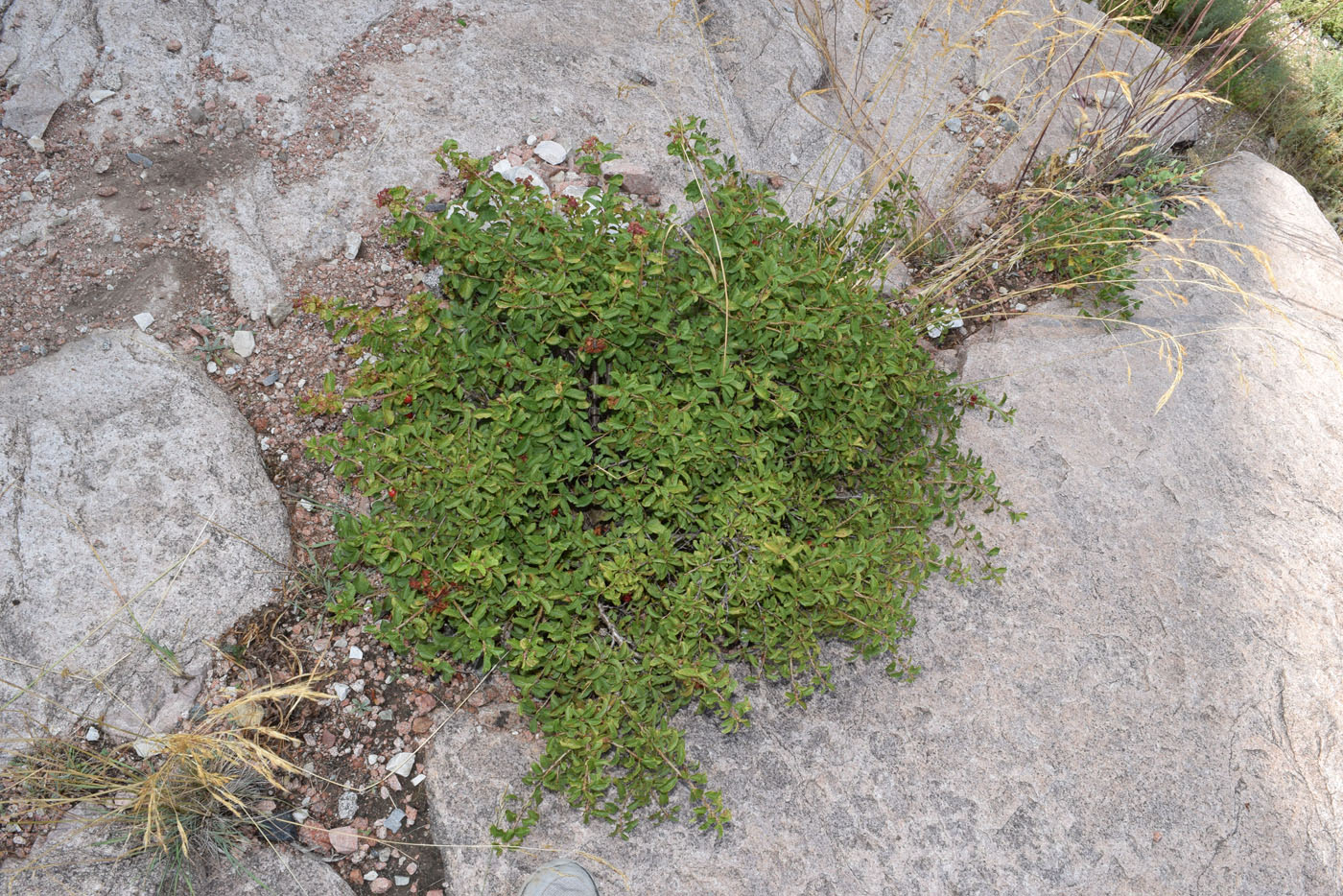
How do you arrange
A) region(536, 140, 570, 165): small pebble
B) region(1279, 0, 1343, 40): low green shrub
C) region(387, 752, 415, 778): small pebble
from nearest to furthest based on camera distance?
1. region(387, 752, 415, 778): small pebble
2. region(536, 140, 570, 165): small pebble
3. region(1279, 0, 1343, 40): low green shrub

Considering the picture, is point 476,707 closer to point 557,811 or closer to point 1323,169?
point 557,811

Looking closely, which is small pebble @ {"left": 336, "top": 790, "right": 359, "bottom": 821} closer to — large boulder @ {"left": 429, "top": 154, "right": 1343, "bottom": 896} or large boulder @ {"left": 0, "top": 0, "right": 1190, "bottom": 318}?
large boulder @ {"left": 429, "top": 154, "right": 1343, "bottom": 896}

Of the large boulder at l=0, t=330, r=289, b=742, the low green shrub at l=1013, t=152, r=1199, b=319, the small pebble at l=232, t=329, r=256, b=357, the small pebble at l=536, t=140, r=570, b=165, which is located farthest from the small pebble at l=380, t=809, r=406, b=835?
the low green shrub at l=1013, t=152, r=1199, b=319

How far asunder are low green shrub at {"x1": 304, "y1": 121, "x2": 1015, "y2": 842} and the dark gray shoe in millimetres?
143

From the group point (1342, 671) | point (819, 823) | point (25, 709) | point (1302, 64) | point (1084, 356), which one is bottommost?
point (25, 709)

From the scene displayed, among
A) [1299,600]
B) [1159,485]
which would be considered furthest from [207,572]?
[1299,600]

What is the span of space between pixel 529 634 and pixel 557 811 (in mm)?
520

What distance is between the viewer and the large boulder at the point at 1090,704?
2480 millimetres

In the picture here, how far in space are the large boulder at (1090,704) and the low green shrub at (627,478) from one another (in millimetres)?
172

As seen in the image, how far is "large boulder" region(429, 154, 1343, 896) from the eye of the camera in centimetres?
248

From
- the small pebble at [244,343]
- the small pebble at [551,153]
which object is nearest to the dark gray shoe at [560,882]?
the small pebble at [244,343]

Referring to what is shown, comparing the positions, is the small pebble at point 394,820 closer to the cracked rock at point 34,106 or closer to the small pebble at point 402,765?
the small pebble at point 402,765

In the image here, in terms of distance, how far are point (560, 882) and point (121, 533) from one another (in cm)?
170

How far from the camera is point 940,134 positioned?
14.8ft
